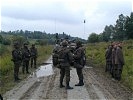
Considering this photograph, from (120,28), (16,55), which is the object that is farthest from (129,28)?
(16,55)

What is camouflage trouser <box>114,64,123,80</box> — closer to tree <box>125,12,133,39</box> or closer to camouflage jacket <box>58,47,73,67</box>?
camouflage jacket <box>58,47,73,67</box>

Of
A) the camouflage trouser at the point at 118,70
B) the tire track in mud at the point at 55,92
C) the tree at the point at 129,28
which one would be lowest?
the tire track in mud at the point at 55,92

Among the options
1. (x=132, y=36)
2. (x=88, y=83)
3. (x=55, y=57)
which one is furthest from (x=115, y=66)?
(x=132, y=36)

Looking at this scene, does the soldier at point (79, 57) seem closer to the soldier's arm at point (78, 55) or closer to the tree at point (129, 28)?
the soldier's arm at point (78, 55)

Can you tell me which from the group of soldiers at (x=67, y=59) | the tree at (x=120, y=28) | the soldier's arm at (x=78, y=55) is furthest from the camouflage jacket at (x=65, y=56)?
the tree at (x=120, y=28)

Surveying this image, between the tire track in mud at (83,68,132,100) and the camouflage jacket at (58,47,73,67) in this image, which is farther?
the camouflage jacket at (58,47,73,67)

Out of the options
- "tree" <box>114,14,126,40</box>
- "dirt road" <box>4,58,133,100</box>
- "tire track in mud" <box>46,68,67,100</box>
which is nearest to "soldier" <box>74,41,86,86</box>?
"dirt road" <box>4,58,133,100</box>

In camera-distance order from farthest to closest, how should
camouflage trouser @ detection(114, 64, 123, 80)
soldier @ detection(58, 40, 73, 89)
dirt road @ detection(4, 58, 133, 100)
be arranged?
camouflage trouser @ detection(114, 64, 123, 80) → soldier @ detection(58, 40, 73, 89) → dirt road @ detection(4, 58, 133, 100)

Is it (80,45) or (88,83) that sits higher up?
(80,45)

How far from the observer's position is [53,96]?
44.5ft

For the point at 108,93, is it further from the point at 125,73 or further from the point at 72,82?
the point at 125,73

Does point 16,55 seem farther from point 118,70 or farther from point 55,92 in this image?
point 118,70

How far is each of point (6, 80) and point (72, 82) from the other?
157 inches

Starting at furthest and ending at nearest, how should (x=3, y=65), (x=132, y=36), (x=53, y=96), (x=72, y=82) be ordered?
1. (x=132, y=36)
2. (x=3, y=65)
3. (x=72, y=82)
4. (x=53, y=96)
